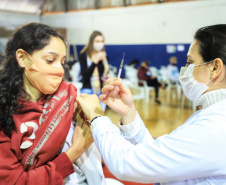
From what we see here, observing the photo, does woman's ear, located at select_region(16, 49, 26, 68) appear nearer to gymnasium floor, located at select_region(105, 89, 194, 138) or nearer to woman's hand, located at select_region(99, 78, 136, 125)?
woman's hand, located at select_region(99, 78, 136, 125)

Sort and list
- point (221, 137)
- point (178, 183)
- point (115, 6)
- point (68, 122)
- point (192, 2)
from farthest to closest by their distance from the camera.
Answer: point (115, 6)
point (192, 2)
point (68, 122)
point (178, 183)
point (221, 137)

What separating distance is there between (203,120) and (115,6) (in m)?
3.97

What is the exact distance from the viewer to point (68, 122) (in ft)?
3.07

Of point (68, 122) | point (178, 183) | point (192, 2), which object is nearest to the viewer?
point (178, 183)

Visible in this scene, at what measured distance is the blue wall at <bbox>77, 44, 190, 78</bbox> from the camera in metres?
4.64

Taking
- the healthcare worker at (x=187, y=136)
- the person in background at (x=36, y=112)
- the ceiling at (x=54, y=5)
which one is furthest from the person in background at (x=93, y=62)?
the ceiling at (x=54, y=5)

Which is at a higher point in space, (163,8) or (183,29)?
(163,8)

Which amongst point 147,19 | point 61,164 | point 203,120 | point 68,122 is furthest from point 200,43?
point 147,19

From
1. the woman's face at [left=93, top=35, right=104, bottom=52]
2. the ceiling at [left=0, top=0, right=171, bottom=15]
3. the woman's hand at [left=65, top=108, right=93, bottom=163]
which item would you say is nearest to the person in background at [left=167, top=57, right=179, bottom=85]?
the ceiling at [left=0, top=0, right=171, bottom=15]

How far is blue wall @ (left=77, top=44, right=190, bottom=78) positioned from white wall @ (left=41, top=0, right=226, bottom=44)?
15cm

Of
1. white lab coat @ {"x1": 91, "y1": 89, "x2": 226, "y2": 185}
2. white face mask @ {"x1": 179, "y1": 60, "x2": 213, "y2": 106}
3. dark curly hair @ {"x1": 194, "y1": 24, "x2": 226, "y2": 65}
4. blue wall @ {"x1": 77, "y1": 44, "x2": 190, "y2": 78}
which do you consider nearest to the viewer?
white lab coat @ {"x1": 91, "y1": 89, "x2": 226, "y2": 185}

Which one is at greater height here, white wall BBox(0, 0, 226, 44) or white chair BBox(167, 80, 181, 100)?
white wall BBox(0, 0, 226, 44)

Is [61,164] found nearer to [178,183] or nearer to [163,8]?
[178,183]

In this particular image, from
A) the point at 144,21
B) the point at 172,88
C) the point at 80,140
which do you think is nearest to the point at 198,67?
the point at 80,140
